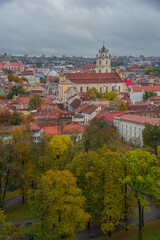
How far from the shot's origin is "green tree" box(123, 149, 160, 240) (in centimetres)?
2486

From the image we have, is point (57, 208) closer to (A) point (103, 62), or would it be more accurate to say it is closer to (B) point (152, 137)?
(B) point (152, 137)

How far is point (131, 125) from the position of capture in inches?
2196

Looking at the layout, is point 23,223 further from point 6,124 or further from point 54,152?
point 6,124

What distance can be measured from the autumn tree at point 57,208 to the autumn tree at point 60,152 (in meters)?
8.36

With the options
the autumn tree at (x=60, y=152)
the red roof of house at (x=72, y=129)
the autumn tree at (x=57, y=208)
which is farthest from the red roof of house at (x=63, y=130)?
the autumn tree at (x=57, y=208)

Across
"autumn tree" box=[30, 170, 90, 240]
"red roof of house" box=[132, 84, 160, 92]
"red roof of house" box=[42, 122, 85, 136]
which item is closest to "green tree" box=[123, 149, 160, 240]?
"autumn tree" box=[30, 170, 90, 240]

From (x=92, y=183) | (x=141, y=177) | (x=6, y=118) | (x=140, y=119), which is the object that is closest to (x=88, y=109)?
(x=140, y=119)

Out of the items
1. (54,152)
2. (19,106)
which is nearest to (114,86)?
(19,106)

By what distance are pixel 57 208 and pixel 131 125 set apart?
33749 millimetres

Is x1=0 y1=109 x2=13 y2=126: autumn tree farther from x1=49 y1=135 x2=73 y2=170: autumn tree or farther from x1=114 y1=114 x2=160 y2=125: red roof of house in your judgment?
x1=49 y1=135 x2=73 y2=170: autumn tree

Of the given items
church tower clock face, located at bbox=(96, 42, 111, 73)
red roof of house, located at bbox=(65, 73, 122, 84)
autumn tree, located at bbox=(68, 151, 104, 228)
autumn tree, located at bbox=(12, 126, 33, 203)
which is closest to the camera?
autumn tree, located at bbox=(68, 151, 104, 228)

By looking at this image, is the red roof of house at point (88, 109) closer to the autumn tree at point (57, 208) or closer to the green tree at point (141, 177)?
the green tree at point (141, 177)

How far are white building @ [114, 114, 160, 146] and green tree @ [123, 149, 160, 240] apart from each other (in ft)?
85.5

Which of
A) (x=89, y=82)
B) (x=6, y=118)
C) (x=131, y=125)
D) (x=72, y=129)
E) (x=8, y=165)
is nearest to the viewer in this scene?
(x=8, y=165)
